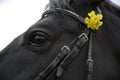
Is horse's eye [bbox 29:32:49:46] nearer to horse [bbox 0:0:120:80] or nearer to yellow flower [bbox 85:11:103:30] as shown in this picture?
horse [bbox 0:0:120:80]

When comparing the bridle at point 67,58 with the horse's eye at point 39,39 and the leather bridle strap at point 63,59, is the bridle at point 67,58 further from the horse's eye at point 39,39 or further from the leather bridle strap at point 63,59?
the horse's eye at point 39,39

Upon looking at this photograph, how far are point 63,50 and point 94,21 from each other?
0.74 m

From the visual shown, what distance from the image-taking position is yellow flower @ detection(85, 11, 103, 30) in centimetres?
550

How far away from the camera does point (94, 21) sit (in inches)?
216

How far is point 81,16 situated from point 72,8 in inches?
8.9

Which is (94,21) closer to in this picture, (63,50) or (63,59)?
(63,50)

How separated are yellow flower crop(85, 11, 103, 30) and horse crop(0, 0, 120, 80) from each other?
83 mm

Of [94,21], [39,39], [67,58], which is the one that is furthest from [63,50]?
[94,21]

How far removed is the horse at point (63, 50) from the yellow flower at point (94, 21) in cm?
8

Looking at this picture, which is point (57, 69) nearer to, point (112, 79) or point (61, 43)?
point (61, 43)

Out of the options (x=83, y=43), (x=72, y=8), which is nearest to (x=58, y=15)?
(x=72, y=8)

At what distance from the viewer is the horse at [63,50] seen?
17.2 ft

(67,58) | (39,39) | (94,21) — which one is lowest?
(67,58)

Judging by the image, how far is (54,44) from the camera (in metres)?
5.39
